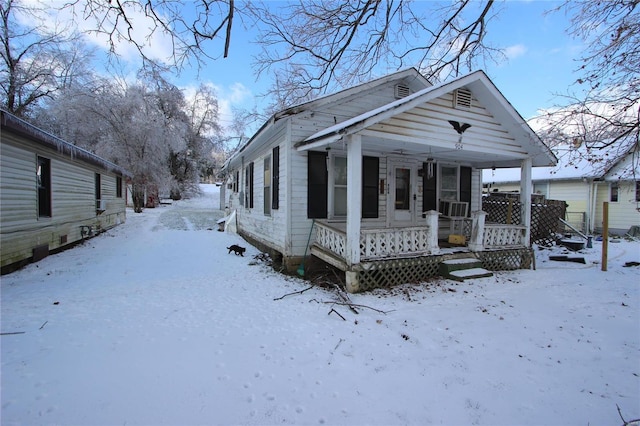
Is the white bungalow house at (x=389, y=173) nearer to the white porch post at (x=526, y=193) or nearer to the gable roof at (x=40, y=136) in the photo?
the white porch post at (x=526, y=193)

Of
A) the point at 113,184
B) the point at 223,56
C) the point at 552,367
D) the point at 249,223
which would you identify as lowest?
the point at 552,367

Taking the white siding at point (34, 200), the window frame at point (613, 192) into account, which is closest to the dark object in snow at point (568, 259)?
the window frame at point (613, 192)

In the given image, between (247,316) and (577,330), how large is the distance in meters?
4.67

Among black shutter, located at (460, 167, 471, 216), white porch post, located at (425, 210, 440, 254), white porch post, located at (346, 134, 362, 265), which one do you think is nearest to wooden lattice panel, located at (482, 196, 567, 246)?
black shutter, located at (460, 167, 471, 216)

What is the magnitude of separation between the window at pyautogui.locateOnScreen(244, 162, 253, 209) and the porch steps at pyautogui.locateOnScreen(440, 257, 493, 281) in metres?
6.77

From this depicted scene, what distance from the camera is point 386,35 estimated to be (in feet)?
24.2

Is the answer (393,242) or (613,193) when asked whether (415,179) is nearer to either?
(393,242)

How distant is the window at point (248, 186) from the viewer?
10922mm

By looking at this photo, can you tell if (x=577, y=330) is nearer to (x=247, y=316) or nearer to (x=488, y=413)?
(x=488, y=413)

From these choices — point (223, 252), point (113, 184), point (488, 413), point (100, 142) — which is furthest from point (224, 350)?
point (100, 142)

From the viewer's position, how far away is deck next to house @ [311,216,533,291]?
603cm

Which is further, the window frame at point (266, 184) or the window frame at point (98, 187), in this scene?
the window frame at point (98, 187)

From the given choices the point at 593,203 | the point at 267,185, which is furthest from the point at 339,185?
the point at 593,203

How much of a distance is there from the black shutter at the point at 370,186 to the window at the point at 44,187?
8.36 metres
